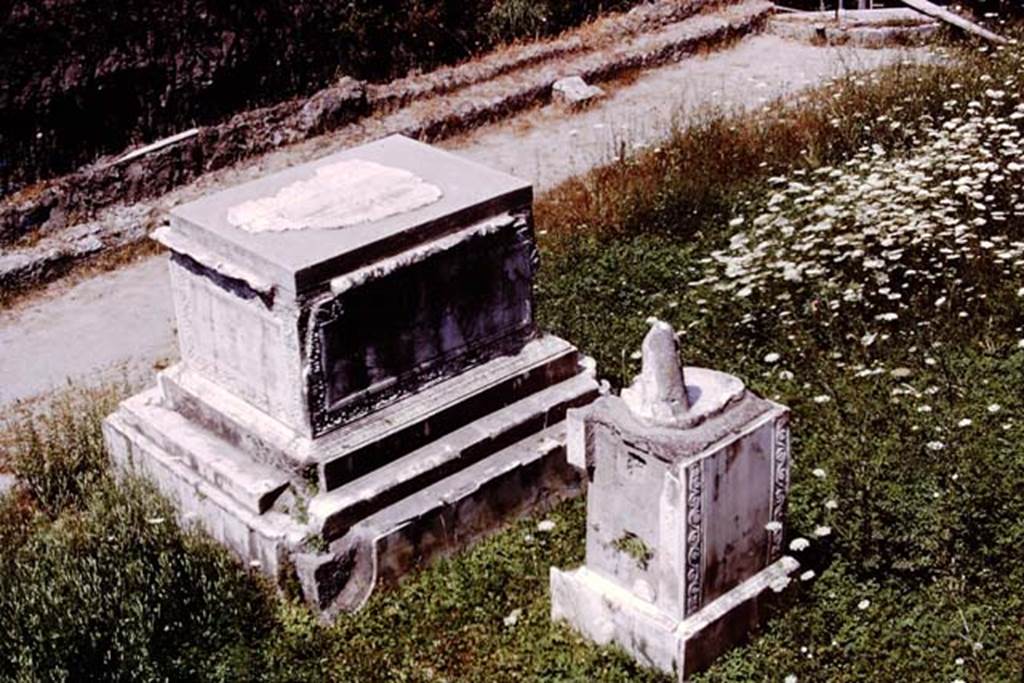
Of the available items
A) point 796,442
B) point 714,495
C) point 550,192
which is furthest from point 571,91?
point 714,495

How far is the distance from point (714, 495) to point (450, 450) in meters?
1.34

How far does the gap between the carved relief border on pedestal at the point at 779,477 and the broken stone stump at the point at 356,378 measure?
1.17 metres

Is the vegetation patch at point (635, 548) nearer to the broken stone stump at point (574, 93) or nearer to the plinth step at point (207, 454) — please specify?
the plinth step at point (207, 454)

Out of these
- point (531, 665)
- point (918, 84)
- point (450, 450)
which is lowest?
point (531, 665)

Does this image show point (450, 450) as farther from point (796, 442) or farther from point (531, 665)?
point (796, 442)

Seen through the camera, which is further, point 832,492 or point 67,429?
point 67,429

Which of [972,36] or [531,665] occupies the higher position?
A: [972,36]

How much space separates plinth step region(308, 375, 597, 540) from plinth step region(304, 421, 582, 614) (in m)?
0.03

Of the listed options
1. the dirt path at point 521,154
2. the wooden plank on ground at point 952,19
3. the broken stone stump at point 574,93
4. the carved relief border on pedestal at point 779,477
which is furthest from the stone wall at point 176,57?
the carved relief border on pedestal at point 779,477

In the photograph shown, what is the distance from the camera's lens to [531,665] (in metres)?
5.57

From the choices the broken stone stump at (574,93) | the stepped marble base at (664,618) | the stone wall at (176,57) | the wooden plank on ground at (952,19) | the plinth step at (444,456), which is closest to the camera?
the stepped marble base at (664,618)

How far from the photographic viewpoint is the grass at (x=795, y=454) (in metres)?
5.55

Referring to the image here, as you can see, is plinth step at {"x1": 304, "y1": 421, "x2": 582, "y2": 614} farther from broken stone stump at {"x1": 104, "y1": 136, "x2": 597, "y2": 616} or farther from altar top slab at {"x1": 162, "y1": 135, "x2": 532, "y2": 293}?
altar top slab at {"x1": 162, "y1": 135, "x2": 532, "y2": 293}

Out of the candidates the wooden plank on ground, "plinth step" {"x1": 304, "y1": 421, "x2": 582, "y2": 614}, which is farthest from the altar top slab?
the wooden plank on ground
